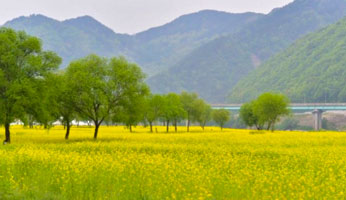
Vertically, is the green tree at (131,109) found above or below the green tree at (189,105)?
below

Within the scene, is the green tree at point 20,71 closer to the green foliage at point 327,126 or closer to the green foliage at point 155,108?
the green foliage at point 155,108

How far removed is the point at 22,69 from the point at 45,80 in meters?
2.42

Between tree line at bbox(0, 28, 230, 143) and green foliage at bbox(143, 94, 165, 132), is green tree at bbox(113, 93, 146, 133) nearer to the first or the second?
tree line at bbox(0, 28, 230, 143)

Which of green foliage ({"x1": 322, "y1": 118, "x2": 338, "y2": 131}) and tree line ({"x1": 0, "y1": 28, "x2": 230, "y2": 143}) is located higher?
tree line ({"x1": 0, "y1": 28, "x2": 230, "y2": 143})

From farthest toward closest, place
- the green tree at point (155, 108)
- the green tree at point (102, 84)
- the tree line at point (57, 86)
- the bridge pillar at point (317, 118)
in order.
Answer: the bridge pillar at point (317, 118)
the green tree at point (155, 108)
the green tree at point (102, 84)
the tree line at point (57, 86)

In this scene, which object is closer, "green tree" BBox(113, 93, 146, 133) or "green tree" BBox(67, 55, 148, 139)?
"green tree" BBox(67, 55, 148, 139)

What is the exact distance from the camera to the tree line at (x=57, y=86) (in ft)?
115

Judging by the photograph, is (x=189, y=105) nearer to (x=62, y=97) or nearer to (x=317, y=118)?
(x=62, y=97)

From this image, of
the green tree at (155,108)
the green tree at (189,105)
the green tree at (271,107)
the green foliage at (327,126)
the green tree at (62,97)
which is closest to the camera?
the green tree at (62,97)

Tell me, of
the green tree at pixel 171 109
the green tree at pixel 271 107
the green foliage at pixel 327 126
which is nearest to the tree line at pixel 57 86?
the green tree at pixel 171 109

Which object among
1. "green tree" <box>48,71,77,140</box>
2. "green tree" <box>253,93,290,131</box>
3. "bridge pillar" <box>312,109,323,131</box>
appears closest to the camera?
"green tree" <box>48,71,77,140</box>

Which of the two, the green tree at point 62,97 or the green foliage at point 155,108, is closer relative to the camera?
A: the green tree at point 62,97

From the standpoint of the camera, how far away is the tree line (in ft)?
115

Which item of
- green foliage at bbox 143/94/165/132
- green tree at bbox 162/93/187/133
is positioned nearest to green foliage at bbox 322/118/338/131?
green tree at bbox 162/93/187/133
